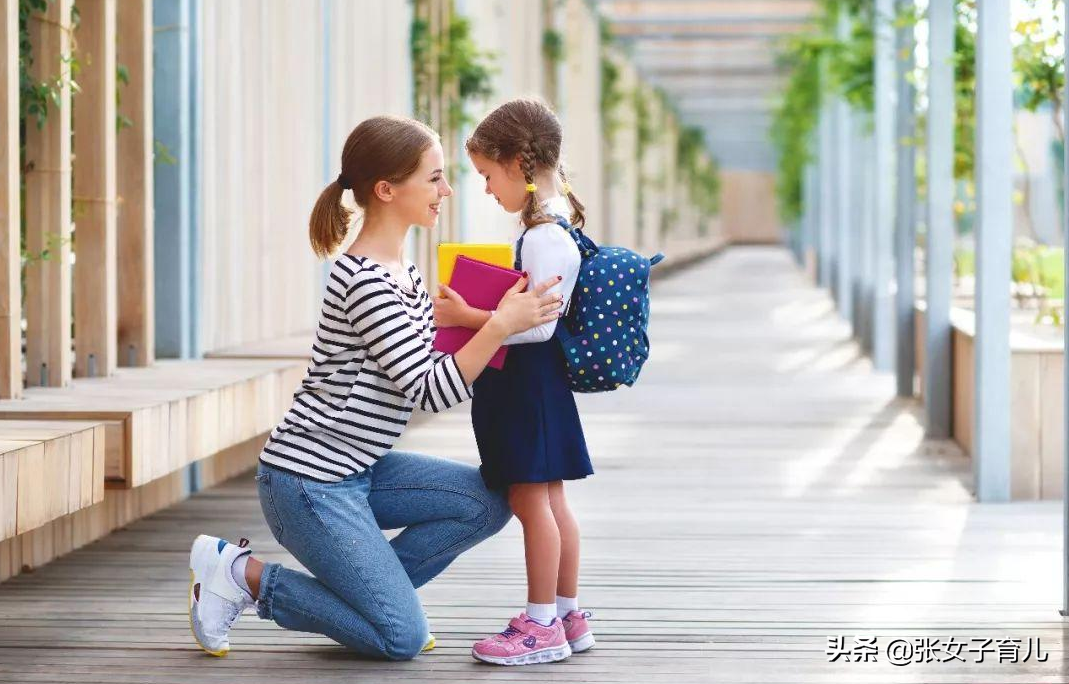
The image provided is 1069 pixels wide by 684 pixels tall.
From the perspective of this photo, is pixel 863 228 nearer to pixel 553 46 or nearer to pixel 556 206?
pixel 553 46

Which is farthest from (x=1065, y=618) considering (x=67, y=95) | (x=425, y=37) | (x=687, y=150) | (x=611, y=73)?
(x=687, y=150)

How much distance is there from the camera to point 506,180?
3.22 meters

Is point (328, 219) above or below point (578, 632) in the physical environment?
above

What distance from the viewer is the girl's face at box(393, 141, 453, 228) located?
3258 millimetres

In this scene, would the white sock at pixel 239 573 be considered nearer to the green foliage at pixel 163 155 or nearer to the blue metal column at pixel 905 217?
the green foliage at pixel 163 155

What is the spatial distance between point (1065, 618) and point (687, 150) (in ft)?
110

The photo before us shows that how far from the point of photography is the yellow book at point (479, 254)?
3.16 metres

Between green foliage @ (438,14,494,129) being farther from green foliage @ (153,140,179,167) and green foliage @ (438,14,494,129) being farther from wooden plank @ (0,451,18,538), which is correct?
wooden plank @ (0,451,18,538)

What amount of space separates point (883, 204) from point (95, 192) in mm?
6611

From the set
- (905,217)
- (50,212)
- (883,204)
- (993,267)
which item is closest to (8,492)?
(50,212)

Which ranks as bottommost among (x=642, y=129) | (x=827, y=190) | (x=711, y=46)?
(x=827, y=190)

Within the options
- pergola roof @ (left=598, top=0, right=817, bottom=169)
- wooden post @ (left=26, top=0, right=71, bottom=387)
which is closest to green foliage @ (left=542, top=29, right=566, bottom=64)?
pergola roof @ (left=598, top=0, right=817, bottom=169)

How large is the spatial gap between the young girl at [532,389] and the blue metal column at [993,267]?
2.45 metres

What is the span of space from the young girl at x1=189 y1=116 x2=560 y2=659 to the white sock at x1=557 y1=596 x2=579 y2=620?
0.70 feet
